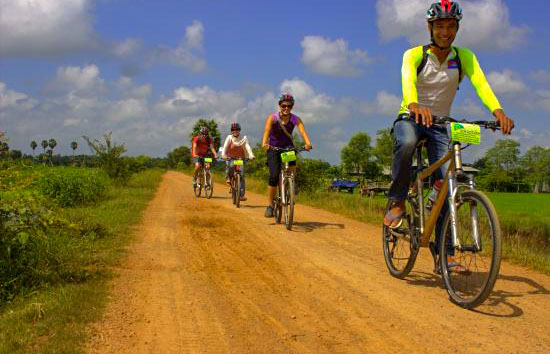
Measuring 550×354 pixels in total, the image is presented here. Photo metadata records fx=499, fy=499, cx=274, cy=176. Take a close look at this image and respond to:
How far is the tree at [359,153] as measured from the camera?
297 ft

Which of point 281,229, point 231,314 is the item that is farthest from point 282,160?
point 231,314

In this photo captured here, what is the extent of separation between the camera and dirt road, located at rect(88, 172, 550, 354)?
3.24m

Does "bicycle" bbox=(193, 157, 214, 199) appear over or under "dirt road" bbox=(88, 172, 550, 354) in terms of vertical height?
over

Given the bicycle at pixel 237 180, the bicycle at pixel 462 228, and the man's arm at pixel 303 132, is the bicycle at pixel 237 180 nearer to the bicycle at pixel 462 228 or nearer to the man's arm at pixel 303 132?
the man's arm at pixel 303 132

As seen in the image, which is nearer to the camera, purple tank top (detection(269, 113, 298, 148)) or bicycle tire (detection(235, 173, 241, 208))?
purple tank top (detection(269, 113, 298, 148))

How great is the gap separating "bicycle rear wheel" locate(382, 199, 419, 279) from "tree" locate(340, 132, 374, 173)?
8537 cm

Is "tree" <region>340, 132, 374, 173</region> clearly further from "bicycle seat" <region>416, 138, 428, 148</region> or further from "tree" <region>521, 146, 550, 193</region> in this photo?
"bicycle seat" <region>416, 138, 428, 148</region>

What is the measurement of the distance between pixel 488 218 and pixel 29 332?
133 inches

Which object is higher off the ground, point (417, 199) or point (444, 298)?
point (417, 199)

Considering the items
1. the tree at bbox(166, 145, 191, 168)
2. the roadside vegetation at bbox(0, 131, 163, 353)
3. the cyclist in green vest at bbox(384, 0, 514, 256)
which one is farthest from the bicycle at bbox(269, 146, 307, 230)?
the tree at bbox(166, 145, 191, 168)

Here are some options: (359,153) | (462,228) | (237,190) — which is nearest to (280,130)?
(237,190)

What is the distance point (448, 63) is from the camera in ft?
14.8

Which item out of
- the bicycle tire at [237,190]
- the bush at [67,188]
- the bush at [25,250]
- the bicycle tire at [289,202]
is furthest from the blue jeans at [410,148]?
the bush at [67,188]

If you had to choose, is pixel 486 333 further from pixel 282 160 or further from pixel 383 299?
pixel 282 160
